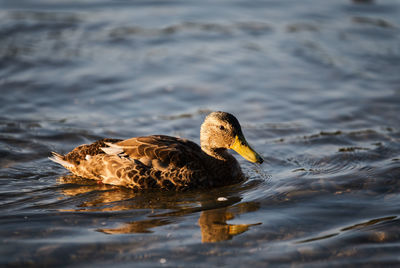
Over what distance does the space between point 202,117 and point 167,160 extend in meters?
3.04

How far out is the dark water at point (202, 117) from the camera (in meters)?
5.94

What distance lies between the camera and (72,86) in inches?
453

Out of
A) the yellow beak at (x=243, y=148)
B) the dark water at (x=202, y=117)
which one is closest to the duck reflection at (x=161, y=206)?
the dark water at (x=202, y=117)

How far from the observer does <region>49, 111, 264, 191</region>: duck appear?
23.9ft

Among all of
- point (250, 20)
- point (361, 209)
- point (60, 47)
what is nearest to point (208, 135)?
point (361, 209)

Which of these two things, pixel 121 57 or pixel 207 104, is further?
pixel 121 57

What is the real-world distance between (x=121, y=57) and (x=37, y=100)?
9.71ft

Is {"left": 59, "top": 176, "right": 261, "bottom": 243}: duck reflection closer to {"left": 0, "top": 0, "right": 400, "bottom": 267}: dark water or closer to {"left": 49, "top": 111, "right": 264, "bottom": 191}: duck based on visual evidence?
{"left": 0, "top": 0, "right": 400, "bottom": 267}: dark water

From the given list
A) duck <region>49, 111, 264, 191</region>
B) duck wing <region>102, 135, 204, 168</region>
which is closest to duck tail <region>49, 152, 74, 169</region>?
duck <region>49, 111, 264, 191</region>

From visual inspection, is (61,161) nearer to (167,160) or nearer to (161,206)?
(167,160)

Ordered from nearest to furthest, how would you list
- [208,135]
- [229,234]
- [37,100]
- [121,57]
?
[229,234] < [208,135] < [37,100] < [121,57]

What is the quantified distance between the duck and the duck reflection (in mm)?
142

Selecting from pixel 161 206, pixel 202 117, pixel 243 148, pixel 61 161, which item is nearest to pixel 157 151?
pixel 161 206

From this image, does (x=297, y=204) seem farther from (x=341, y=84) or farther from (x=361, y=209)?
(x=341, y=84)
